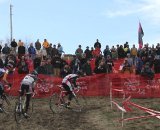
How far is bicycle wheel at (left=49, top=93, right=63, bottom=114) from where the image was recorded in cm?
2284

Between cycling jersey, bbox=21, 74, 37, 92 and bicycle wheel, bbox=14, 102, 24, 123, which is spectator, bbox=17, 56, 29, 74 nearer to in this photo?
bicycle wheel, bbox=14, 102, 24, 123

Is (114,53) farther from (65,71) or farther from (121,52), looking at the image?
(65,71)

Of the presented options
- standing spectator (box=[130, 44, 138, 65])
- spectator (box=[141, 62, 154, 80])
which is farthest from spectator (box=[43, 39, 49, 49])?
spectator (box=[141, 62, 154, 80])

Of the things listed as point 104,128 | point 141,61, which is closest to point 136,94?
point 141,61

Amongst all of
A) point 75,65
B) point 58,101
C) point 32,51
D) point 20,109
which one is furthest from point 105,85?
point 32,51

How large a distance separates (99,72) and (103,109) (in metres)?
4.71

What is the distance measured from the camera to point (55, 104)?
22844mm

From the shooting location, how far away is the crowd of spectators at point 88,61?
28.1 metres

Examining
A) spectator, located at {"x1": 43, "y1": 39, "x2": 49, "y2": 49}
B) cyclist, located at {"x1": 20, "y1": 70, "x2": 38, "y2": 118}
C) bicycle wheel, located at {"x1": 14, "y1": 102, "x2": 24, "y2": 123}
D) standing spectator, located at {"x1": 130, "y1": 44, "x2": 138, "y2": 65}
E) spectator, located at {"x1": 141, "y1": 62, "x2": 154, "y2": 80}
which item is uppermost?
spectator, located at {"x1": 43, "y1": 39, "x2": 49, "y2": 49}

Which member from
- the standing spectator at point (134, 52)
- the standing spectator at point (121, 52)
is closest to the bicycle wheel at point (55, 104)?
the standing spectator at point (134, 52)

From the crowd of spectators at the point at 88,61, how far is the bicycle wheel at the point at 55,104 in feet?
14.6

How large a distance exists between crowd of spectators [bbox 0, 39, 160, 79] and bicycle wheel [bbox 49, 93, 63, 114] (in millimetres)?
4443

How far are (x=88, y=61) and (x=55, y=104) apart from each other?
22.4 feet

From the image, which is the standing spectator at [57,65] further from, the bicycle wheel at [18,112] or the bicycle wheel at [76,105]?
the bicycle wheel at [18,112]
